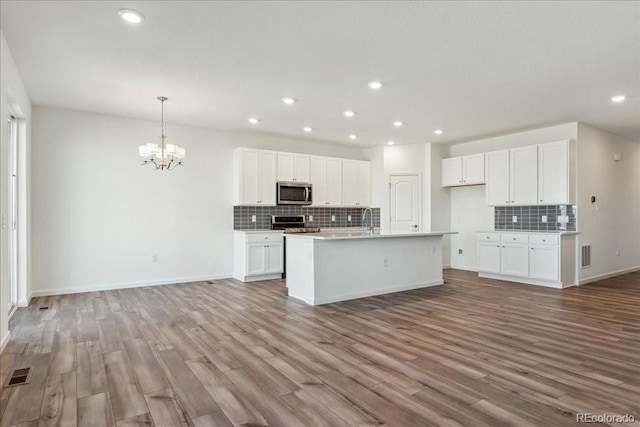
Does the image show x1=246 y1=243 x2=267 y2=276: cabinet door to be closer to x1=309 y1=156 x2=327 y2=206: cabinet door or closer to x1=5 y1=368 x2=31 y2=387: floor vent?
x1=309 y1=156 x2=327 y2=206: cabinet door

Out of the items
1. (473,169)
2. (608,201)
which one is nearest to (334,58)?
(473,169)

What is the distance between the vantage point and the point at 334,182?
25.7ft

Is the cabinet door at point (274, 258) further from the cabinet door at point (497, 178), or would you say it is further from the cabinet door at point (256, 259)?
the cabinet door at point (497, 178)

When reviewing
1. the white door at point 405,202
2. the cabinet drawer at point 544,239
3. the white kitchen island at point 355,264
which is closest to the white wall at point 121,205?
the white kitchen island at point 355,264

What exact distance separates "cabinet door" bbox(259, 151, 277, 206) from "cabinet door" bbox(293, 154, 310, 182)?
1.45ft

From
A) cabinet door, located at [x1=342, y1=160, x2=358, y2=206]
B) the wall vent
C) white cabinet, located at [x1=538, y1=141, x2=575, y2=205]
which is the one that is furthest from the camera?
cabinet door, located at [x1=342, y1=160, x2=358, y2=206]

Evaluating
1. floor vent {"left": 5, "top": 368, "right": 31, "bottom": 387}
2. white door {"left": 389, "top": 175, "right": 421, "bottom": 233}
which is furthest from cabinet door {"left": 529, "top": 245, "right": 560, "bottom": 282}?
floor vent {"left": 5, "top": 368, "right": 31, "bottom": 387}

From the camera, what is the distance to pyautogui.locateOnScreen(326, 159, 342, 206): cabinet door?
25.5 feet

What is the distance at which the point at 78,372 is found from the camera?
276 cm

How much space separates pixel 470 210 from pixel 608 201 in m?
2.37

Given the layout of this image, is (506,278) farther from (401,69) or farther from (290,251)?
(401,69)

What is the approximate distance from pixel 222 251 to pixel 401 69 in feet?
14.8

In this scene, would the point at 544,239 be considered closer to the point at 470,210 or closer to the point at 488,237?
the point at 488,237

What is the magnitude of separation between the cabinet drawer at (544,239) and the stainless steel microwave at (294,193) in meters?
3.99
